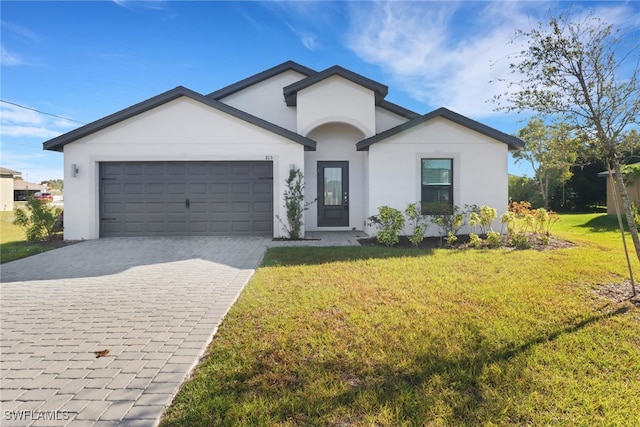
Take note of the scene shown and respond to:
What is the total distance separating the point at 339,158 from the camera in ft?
43.8

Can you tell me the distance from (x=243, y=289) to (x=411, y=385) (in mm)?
3537

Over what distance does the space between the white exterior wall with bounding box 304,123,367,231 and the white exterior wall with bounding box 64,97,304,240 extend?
5.90 ft

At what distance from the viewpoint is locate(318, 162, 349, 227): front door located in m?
13.4

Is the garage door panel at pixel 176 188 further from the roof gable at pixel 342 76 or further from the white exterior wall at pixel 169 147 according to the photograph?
the roof gable at pixel 342 76

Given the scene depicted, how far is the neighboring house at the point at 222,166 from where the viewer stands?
11.2 metres

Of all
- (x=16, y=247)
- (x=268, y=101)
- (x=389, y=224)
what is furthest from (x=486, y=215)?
(x=16, y=247)

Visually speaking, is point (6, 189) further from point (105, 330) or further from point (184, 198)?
point (105, 330)

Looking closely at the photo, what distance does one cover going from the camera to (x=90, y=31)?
1257cm

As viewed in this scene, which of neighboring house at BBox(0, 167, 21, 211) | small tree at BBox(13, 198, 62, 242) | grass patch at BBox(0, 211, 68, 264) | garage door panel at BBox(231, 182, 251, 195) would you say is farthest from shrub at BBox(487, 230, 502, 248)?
neighboring house at BBox(0, 167, 21, 211)

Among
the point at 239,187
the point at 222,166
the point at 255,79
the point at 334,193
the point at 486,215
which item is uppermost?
the point at 255,79

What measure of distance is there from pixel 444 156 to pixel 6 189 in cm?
4059

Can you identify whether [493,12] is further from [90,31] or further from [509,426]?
[90,31]

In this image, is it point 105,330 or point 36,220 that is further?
point 36,220

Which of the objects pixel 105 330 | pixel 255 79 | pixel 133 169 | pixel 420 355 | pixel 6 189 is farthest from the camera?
pixel 6 189
